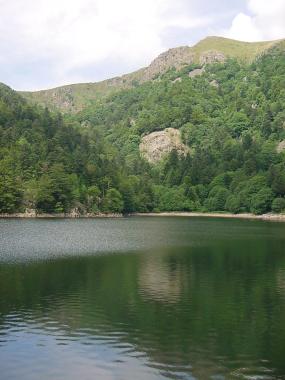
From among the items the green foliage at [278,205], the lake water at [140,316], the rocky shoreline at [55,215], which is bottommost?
the lake water at [140,316]

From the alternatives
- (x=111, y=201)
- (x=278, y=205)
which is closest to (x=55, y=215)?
(x=111, y=201)

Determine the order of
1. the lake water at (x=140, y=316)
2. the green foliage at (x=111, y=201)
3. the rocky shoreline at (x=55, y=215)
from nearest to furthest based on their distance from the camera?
the lake water at (x=140, y=316)
the rocky shoreline at (x=55, y=215)
the green foliage at (x=111, y=201)

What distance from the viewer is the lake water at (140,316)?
25.4m

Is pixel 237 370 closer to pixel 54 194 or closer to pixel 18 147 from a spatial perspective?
pixel 54 194

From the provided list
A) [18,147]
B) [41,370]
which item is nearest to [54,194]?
[18,147]

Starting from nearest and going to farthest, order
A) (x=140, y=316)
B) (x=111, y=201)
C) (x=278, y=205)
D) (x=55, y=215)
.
A: (x=140, y=316)
(x=55, y=215)
(x=278, y=205)
(x=111, y=201)

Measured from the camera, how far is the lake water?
25.4 m

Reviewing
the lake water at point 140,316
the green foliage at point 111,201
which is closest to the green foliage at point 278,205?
the green foliage at point 111,201

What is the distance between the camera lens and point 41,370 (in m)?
24.6

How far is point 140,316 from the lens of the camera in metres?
35.6

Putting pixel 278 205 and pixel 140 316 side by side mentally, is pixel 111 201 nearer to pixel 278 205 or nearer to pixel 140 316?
pixel 278 205

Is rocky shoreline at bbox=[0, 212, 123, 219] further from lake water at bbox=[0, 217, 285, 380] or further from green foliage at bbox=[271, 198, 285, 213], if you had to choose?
lake water at bbox=[0, 217, 285, 380]

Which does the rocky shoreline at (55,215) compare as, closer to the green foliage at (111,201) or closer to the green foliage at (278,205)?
the green foliage at (111,201)

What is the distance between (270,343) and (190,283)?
62.9 feet
